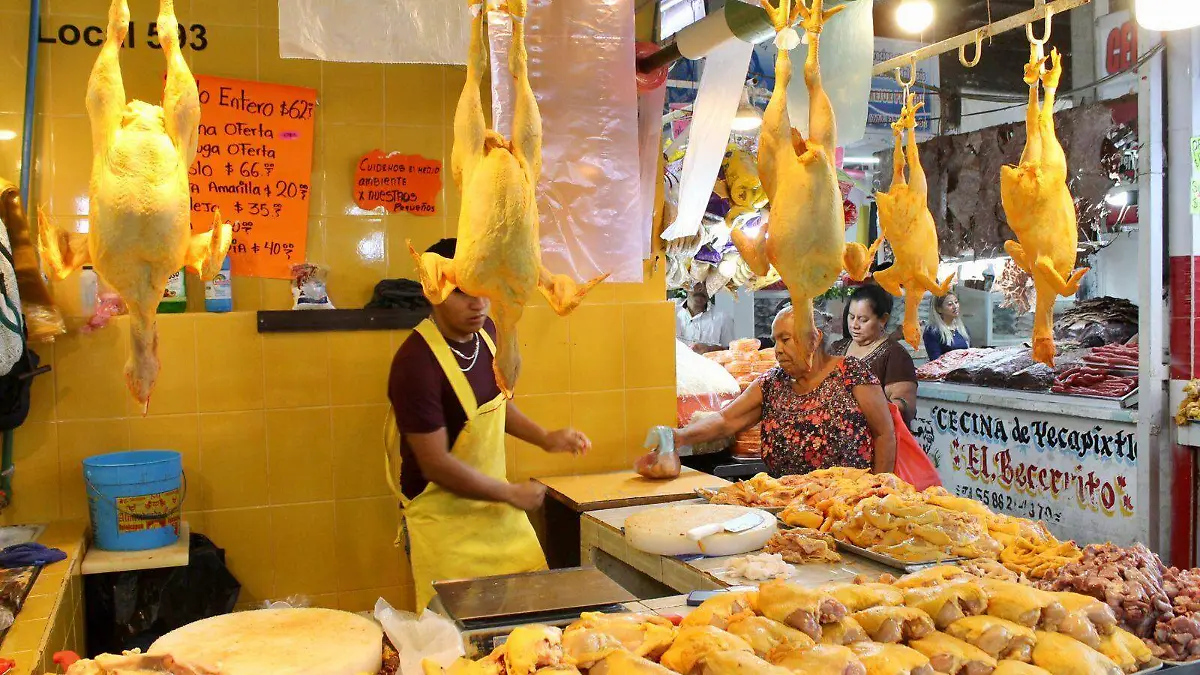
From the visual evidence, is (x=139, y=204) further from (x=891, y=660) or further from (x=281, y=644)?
(x=891, y=660)

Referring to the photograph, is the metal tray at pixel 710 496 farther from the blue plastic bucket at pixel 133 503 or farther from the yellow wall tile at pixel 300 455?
the blue plastic bucket at pixel 133 503

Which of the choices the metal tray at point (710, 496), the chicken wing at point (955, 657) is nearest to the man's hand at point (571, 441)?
the metal tray at point (710, 496)

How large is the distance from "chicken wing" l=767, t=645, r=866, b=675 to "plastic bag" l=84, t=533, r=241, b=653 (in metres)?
2.50

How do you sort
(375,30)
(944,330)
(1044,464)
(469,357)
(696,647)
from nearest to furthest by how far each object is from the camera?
1. (696,647)
2. (375,30)
3. (469,357)
4. (1044,464)
5. (944,330)

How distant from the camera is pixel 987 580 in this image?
219cm

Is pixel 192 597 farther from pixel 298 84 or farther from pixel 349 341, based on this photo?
pixel 298 84

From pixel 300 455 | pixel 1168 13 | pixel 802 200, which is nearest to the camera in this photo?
pixel 802 200

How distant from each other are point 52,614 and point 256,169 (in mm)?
2017

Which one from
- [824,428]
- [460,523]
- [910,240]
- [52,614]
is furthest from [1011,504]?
[52,614]

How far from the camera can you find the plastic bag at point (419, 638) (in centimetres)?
198

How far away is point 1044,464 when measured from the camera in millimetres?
6477

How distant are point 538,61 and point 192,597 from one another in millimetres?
2490

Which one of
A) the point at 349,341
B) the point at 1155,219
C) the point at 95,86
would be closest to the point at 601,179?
the point at 95,86

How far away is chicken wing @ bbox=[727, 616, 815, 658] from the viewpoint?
178cm
